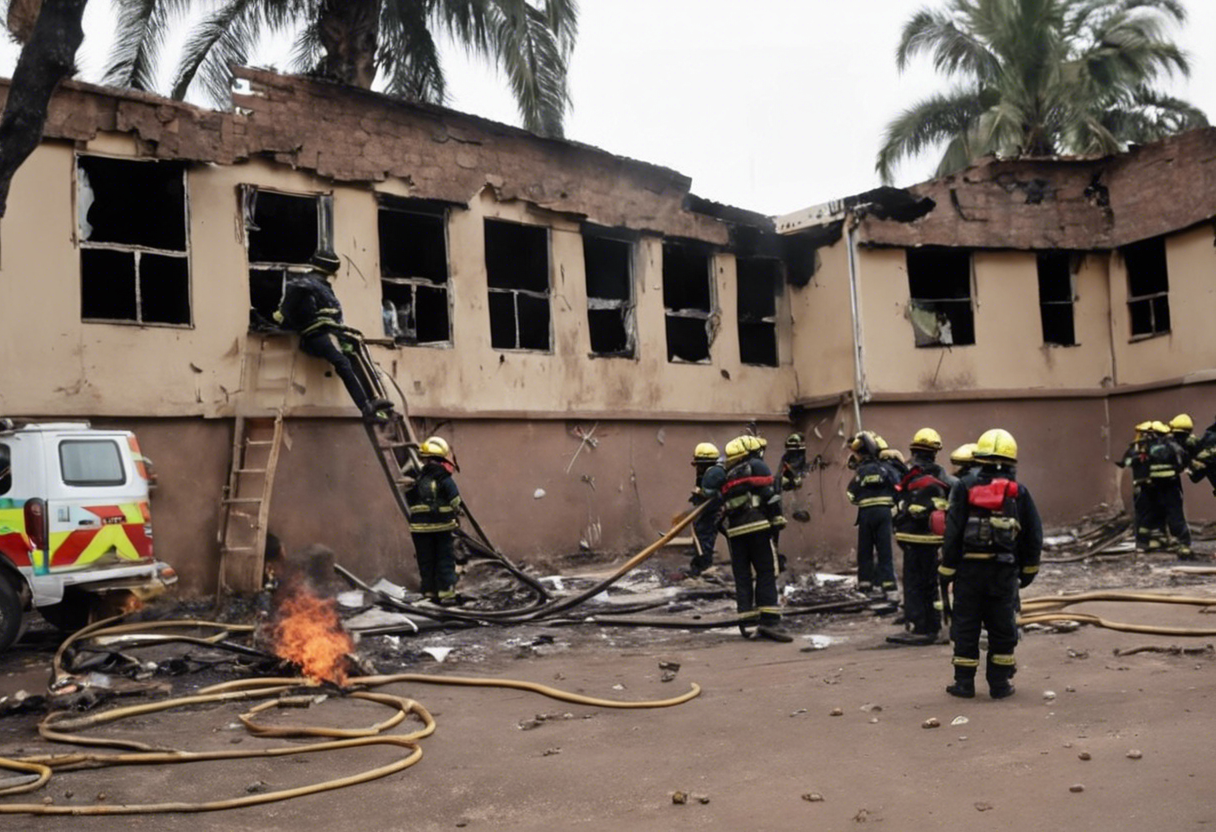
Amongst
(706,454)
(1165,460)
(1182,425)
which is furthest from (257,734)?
(1182,425)

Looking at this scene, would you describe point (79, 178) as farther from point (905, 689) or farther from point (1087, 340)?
point (1087, 340)

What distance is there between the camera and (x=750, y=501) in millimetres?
10898

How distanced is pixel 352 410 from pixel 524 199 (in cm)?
397

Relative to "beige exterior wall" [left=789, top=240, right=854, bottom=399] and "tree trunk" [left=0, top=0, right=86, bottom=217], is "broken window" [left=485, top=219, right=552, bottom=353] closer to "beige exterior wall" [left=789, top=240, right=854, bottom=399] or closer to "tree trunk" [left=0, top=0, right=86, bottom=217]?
"beige exterior wall" [left=789, top=240, right=854, bottom=399]

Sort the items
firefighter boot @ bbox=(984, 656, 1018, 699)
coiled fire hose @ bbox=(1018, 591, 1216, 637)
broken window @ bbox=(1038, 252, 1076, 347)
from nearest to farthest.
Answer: firefighter boot @ bbox=(984, 656, 1018, 699), coiled fire hose @ bbox=(1018, 591, 1216, 637), broken window @ bbox=(1038, 252, 1076, 347)

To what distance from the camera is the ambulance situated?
10016 mm

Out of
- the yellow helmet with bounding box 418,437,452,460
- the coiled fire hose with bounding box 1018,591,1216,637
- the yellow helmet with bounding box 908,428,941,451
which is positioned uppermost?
the yellow helmet with bounding box 418,437,452,460

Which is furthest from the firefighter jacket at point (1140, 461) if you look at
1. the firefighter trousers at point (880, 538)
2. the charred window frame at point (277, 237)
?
the charred window frame at point (277, 237)

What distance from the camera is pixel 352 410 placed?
49.0ft

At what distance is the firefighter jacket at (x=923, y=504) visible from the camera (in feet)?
33.6

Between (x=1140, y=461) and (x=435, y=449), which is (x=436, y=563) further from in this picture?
(x=1140, y=461)

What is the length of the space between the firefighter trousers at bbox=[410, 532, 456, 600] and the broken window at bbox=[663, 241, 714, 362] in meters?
6.60

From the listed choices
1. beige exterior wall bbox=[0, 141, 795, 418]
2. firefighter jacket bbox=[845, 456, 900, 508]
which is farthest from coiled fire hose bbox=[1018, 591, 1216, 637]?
beige exterior wall bbox=[0, 141, 795, 418]

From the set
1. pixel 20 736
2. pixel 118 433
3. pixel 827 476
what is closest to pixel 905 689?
pixel 20 736
